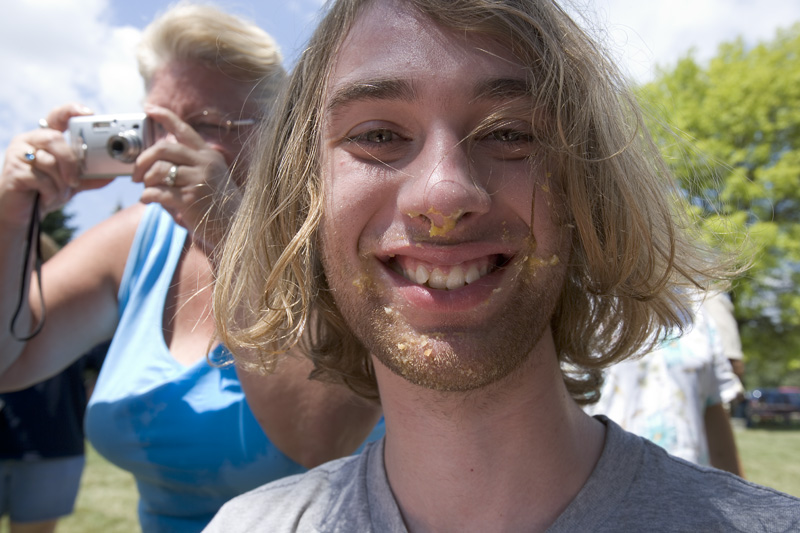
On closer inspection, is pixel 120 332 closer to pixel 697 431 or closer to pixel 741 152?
pixel 697 431

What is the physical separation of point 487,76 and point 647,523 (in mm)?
976

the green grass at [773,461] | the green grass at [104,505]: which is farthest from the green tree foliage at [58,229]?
the green grass at [773,461]

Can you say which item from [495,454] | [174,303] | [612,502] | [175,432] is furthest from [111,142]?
[612,502]

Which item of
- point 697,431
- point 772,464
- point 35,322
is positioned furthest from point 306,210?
point 772,464

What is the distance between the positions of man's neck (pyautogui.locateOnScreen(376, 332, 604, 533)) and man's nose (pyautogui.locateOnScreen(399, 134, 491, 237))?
1.28ft

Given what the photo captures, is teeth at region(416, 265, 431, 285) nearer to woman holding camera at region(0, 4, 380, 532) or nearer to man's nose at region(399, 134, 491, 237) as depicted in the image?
man's nose at region(399, 134, 491, 237)

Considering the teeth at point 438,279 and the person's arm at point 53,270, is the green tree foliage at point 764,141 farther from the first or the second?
the teeth at point 438,279

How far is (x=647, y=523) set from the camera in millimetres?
1290

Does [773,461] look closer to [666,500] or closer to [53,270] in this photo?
[666,500]

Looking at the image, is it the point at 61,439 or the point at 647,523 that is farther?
the point at 61,439

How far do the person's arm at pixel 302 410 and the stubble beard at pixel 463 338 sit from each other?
0.55m

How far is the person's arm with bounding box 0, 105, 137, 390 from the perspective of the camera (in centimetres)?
217

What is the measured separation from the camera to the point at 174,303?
222cm

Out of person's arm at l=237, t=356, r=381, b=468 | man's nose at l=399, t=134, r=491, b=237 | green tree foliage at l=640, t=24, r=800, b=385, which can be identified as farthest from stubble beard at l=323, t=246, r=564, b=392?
green tree foliage at l=640, t=24, r=800, b=385
